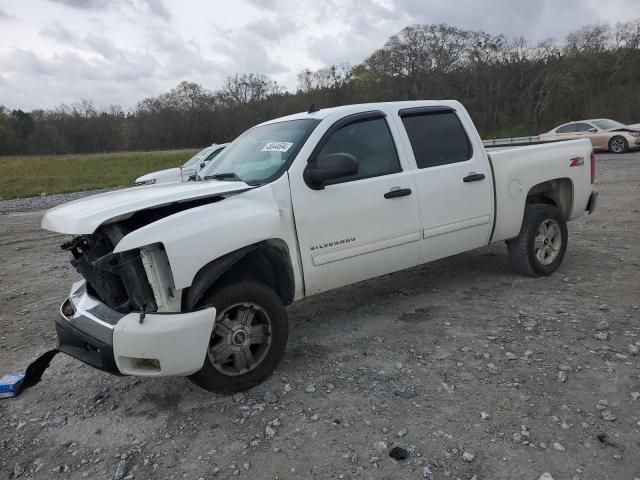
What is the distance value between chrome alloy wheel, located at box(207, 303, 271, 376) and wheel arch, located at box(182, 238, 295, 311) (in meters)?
0.24

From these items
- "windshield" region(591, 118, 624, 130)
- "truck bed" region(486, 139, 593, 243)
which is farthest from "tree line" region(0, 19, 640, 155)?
"truck bed" region(486, 139, 593, 243)

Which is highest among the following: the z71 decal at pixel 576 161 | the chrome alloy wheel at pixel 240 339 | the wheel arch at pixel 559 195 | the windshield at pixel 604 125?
the z71 decal at pixel 576 161

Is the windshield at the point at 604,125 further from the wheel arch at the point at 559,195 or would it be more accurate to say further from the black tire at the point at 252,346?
the black tire at the point at 252,346

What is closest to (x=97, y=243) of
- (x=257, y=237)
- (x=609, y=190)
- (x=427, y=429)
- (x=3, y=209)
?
(x=257, y=237)

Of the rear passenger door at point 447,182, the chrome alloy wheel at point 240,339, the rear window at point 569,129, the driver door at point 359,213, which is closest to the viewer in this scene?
the chrome alloy wheel at point 240,339

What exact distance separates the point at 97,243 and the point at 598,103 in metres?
43.6

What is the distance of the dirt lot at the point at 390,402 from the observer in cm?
266

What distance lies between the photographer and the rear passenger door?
4.40 metres

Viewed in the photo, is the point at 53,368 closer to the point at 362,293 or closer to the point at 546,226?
the point at 362,293

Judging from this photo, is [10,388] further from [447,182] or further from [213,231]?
[447,182]

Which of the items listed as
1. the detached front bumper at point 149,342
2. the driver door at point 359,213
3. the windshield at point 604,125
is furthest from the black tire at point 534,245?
the windshield at point 604,125

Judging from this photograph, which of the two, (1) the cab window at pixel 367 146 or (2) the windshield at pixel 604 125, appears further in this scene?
(2) the windshield at pixel 604 125

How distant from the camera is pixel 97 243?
3.12 m

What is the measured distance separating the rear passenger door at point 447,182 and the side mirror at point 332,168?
993 millimetres
